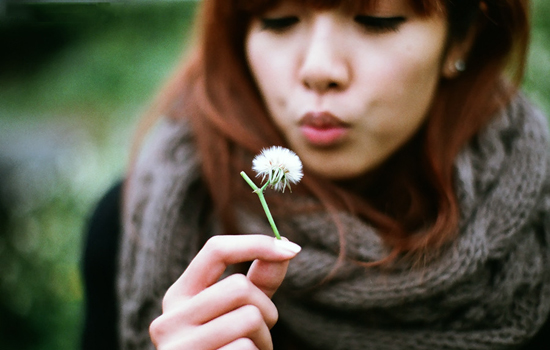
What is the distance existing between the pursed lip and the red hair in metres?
0.12

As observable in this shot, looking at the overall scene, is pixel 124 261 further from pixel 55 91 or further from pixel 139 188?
pixel 55 91

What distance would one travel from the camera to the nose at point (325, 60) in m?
0.79

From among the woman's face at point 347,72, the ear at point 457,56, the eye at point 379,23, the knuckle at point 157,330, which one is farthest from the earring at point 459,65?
the knuckle at point 157,330

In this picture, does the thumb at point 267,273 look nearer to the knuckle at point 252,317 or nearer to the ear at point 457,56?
the knuckle at point 252,317

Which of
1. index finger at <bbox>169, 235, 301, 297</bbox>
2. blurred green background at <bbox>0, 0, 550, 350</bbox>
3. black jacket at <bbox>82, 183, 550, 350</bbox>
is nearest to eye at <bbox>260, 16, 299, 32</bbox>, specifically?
index finger at <bbox>169, 235, 301, 297</bbox>

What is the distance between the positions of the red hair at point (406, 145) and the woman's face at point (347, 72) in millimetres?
94

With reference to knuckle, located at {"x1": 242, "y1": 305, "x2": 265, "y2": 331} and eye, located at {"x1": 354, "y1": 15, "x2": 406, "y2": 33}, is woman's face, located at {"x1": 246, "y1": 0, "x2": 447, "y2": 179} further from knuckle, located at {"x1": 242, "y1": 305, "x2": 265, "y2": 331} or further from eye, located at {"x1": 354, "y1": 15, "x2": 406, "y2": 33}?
knuckle, located at {"x1": 242, "y1": 305, "x2": 265, "y2": 331}

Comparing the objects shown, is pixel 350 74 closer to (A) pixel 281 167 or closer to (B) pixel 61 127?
(A) pixel 281 167

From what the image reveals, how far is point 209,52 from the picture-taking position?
1043 millimetres

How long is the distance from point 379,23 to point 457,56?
0.26 m

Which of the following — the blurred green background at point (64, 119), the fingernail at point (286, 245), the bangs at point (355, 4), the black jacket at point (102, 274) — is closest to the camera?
the fingernail at point (286, 245)

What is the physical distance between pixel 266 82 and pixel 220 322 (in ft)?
1.62

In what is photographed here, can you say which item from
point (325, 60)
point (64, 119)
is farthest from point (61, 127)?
point (325, 60)

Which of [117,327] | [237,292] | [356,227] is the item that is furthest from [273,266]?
[117,327]
